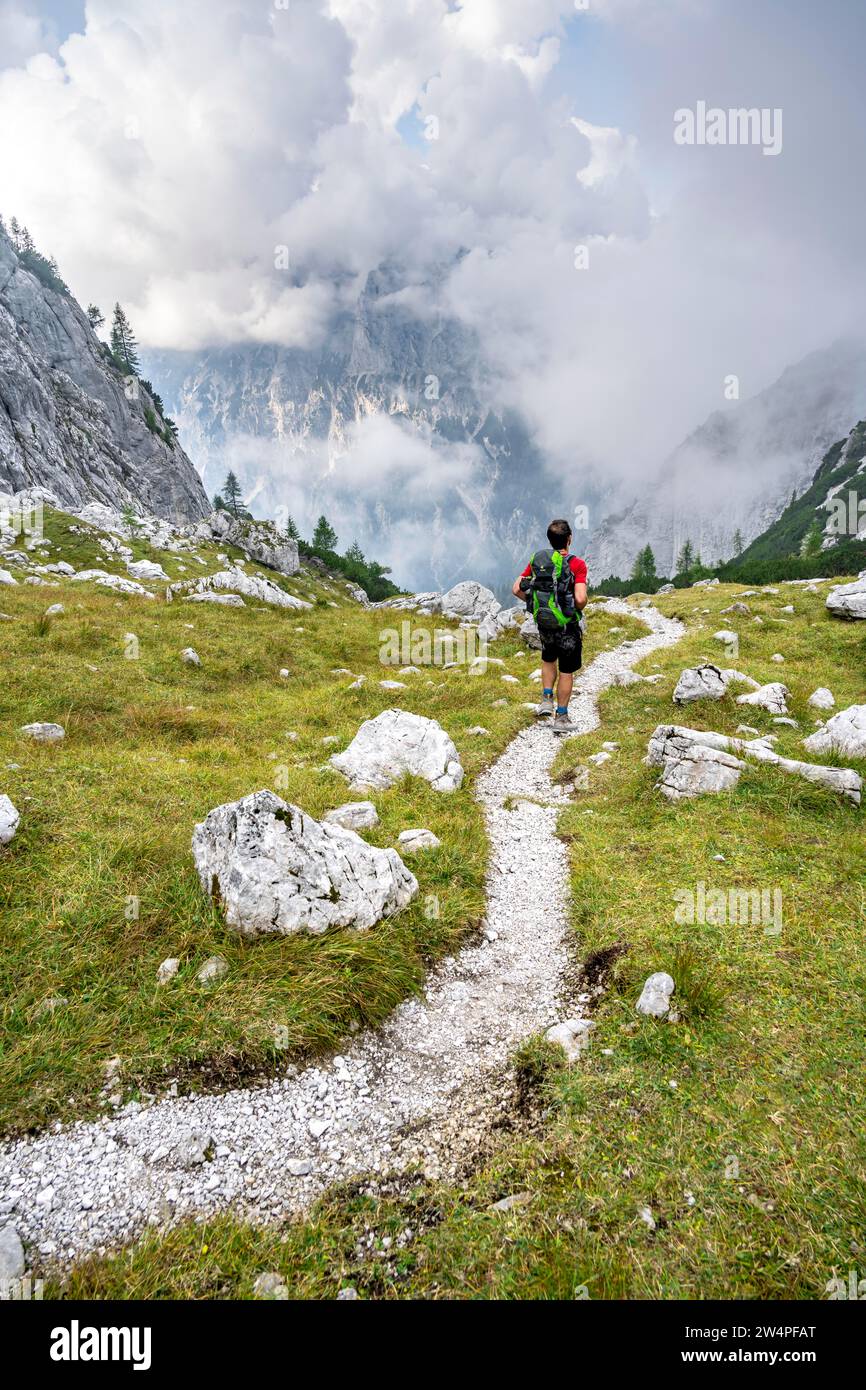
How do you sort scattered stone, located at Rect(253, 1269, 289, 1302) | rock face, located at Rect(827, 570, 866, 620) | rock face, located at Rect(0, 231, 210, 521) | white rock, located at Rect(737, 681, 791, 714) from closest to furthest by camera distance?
1. scattered stone, located at Rect(253, 1269, 289, 1302)
2. white rock, located at Rect(737, 681, 791, 714)
3. rock face, located at Rect(827, 570, 866, 620)
4. rock face, located at Rect(0, 231, 210, 521)

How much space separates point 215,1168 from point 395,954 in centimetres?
226

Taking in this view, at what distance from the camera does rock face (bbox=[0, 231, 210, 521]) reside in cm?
7769

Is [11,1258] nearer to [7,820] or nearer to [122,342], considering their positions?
[7,820]

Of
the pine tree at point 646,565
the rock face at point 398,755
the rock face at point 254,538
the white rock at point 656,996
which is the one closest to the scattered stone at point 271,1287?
the white rock at point 656,996

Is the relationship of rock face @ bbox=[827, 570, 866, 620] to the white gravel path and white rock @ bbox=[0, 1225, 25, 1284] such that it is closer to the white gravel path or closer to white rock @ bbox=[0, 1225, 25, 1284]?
the white gravel path

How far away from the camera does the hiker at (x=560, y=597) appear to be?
41.1 feet

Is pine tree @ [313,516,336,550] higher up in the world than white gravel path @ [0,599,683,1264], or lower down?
higher up

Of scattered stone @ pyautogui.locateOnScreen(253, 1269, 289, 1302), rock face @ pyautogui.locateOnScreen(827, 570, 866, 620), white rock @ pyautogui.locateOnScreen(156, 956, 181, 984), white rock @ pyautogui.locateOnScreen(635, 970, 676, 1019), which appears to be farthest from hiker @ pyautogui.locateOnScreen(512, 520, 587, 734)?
rock face @ pyautogui.locateOnScreen(827, 570, 866, 620)

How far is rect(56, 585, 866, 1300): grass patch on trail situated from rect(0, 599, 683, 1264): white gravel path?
0.25 meters

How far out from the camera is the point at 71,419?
302 feet

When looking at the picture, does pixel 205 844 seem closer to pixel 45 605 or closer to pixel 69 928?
pixel 69 928

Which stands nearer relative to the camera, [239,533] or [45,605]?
[45,605]
